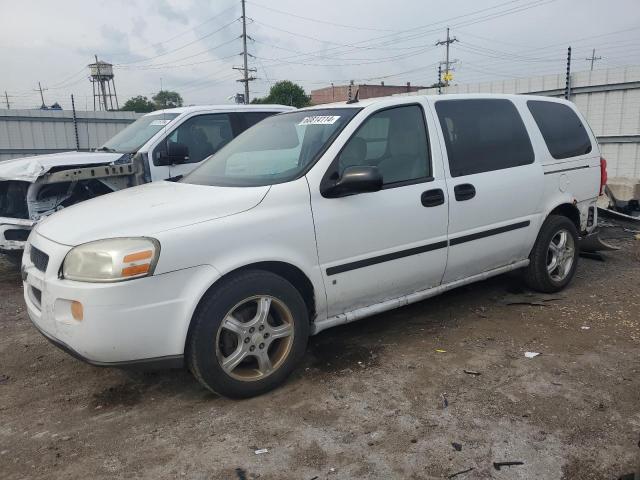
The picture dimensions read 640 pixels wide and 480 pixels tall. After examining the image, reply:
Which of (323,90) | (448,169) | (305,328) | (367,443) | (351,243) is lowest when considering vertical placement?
(367,443)

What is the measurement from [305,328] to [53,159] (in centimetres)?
420

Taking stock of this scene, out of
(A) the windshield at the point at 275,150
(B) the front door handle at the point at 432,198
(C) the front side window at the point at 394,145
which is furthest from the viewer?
(B) the front door handle at the point at 432,198

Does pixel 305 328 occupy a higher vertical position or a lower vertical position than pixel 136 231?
lower

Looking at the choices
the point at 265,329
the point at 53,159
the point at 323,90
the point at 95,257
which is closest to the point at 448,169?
the point at 265,329

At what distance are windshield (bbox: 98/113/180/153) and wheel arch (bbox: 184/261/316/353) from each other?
4038 millimetres

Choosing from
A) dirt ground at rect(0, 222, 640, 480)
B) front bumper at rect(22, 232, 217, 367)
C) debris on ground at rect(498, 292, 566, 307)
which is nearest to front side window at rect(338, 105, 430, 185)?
dirt ground at rect(0, 222, 640, 480)

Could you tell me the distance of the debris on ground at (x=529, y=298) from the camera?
4.96m

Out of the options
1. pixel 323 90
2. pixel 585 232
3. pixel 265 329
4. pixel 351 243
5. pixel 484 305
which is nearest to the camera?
pixel 265 329

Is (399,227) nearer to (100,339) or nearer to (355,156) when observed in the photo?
(355,156)

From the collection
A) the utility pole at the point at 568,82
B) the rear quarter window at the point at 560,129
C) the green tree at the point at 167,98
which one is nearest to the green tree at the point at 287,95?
the green tree at the point at 167,98

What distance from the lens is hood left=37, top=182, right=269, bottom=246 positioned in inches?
119

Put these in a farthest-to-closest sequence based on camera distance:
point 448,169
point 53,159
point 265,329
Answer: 1. point 53,159
2. point 448,169
3. point 265,329

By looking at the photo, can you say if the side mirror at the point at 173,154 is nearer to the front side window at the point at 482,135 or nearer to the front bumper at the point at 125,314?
the front side window at the point at 482,135

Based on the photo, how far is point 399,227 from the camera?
379 centimetres
